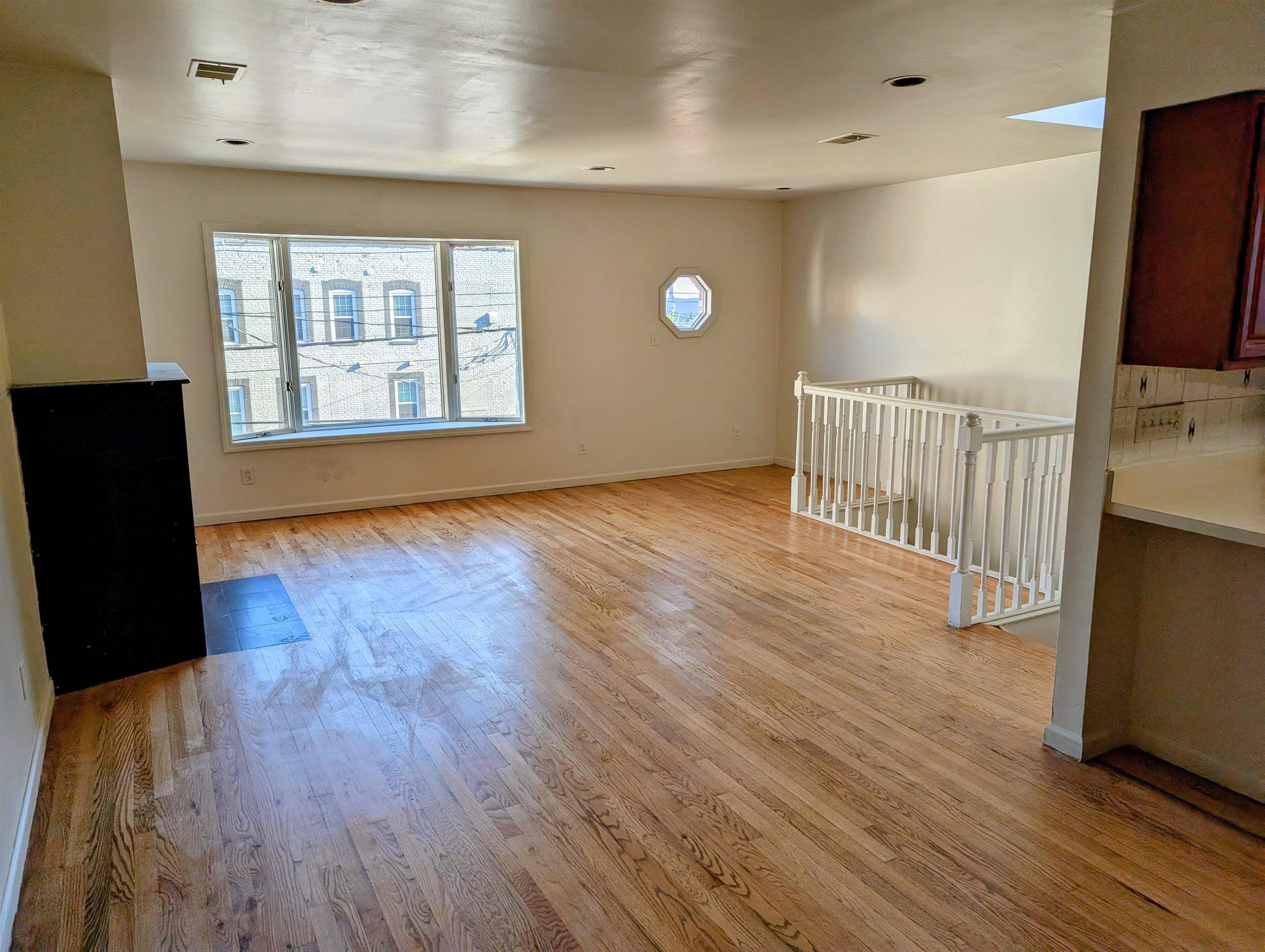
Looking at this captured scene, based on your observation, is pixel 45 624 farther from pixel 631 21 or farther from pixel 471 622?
pixel 631 21

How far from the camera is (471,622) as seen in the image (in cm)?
411

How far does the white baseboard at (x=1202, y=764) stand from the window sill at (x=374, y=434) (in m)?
4.99

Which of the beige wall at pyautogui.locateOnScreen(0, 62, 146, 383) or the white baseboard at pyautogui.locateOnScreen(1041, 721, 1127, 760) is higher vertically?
the beige wall at pyautogui.locateOnScreen(0, 62, 146, 383)

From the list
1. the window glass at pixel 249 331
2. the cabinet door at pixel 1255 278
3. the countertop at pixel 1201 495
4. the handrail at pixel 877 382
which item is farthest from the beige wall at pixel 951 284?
the window glass at pixel 249 331

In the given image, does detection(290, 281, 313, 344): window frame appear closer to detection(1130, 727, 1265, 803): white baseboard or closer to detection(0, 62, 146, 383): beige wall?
detection(0, 62, 146, 383): beige wall

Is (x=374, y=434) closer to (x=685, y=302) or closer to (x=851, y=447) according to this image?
(x=685, y=302)

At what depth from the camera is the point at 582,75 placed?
3.28 metres

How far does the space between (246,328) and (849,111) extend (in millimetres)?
4238

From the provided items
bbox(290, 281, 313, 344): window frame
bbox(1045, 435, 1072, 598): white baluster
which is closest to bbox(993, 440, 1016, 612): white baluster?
bbox(1045, 435, 1072, 598): white baluster

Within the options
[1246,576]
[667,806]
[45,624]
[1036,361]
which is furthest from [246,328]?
[1246,576]

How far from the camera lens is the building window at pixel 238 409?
232 inches

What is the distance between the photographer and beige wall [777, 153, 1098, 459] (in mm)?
5387

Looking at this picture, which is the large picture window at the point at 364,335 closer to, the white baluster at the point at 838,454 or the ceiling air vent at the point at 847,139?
the white baluster at the point at 838,454

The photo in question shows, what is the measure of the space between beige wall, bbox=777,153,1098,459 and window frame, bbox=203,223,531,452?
2627 millimetres
